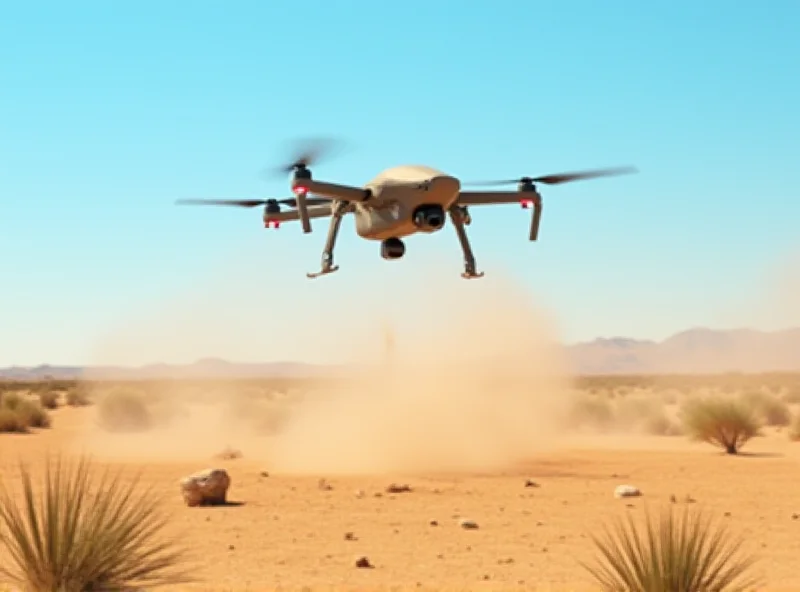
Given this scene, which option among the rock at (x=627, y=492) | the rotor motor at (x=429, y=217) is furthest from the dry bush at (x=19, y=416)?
the rotor motor at (x=429, y=217)

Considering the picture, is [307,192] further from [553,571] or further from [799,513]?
[799,513]

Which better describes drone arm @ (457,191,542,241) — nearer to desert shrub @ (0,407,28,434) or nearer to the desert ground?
the desert ground

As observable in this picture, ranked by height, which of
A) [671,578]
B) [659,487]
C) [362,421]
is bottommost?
[671,578]

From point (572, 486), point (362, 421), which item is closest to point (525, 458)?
point (362, 421)

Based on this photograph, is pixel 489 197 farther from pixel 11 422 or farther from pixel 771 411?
pixel 11 422

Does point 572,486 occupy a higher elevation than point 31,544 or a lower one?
higher

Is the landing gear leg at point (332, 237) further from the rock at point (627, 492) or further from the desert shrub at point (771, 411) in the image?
the desert shrub at point (771, 411)
